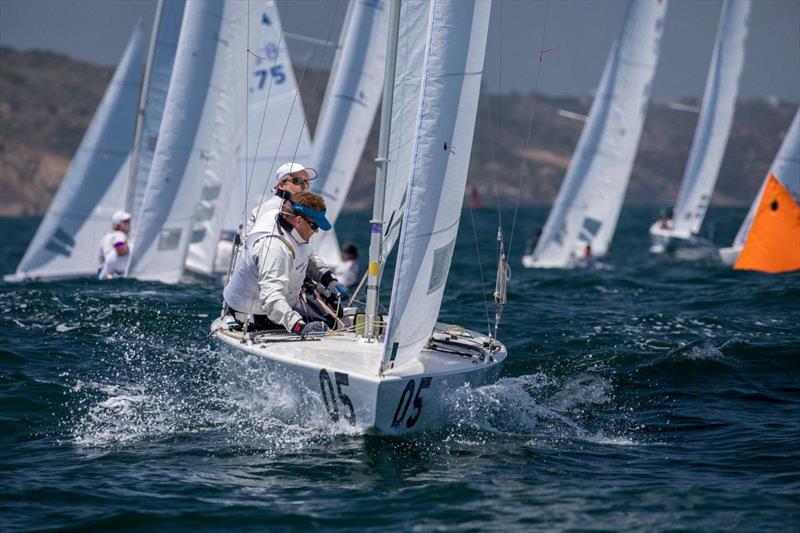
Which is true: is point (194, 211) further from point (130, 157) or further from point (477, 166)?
point (477, 166)

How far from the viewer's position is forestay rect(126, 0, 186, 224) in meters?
17.2

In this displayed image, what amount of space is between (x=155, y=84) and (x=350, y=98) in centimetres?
318

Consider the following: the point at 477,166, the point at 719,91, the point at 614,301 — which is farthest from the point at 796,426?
the point at 477,166

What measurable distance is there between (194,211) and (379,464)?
990 centimetres

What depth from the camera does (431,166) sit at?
22.5 feet

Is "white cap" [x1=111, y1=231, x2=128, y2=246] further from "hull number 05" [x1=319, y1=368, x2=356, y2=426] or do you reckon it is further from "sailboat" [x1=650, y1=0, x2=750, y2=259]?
"sailboat" [x1=650, y1=0, x2=750, y2=259]

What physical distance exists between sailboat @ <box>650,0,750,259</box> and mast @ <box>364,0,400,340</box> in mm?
20981

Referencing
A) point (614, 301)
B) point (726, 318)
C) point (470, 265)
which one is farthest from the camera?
point (470, 265)

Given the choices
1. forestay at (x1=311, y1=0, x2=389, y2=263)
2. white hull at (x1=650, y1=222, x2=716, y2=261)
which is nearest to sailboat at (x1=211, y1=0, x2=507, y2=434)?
forestay at (x1=311, y1=0, x2=389, y2=263)

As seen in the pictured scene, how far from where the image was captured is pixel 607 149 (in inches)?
964

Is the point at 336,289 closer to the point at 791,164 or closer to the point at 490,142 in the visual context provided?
the point at 791,164

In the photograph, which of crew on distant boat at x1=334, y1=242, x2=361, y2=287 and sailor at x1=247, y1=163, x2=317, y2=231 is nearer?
sailor at x1=247, y1=163, x2=317, y2=231

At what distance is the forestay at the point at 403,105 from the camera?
27.0ft

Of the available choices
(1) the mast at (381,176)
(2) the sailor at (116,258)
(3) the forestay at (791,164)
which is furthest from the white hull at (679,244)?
(1) the mast at (381,176)
